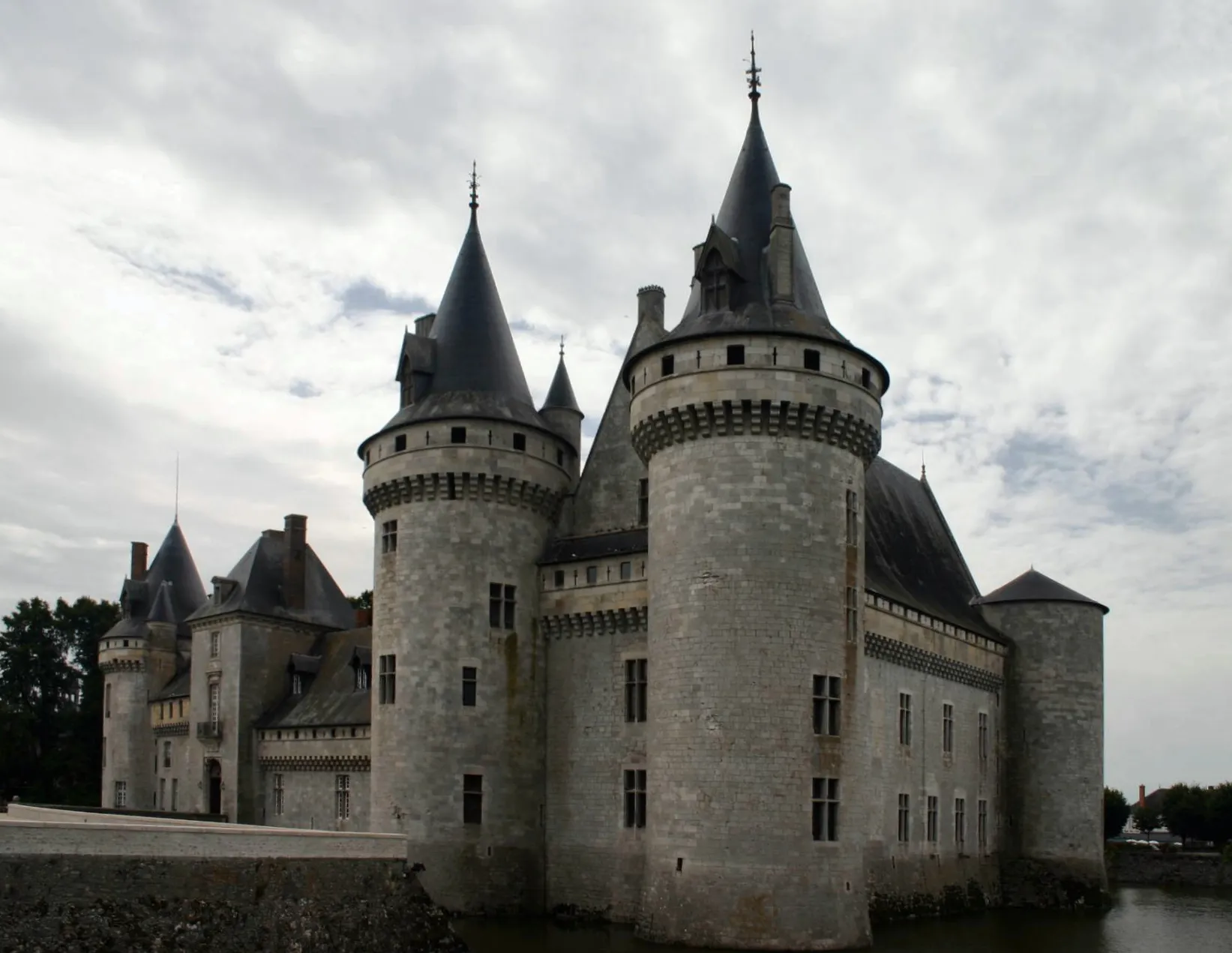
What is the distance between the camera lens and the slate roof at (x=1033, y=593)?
43281mm

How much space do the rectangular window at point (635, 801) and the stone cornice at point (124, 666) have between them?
30.9 m

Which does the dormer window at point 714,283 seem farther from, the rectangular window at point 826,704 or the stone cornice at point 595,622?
the rectangular window at point 826,704

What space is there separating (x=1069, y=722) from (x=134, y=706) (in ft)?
121

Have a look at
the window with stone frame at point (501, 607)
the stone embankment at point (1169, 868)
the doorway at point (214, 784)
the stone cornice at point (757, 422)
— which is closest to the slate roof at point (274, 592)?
the doorway at point (214, 784)

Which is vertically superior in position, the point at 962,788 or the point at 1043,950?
the point at 962,788

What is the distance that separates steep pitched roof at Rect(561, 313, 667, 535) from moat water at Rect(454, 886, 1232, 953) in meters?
10.4

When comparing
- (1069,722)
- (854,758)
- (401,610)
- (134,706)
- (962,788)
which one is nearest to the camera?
(854,758)

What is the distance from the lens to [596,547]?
3553 cm

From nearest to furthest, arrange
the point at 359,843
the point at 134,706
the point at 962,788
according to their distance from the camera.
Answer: the point at 359,843 → the point at 962,788 → the point at 134,706

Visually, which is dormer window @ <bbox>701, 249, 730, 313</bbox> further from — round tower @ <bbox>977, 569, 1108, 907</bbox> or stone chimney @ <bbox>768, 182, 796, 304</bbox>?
round tower @ <bbox>977, 569, 1108, 907</bbox>

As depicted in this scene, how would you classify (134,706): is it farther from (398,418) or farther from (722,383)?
(722,383)

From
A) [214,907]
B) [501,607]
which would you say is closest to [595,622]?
[501,607]

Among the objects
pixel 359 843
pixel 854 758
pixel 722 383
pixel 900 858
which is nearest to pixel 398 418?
pixel 722 383

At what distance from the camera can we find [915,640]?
120 feet
